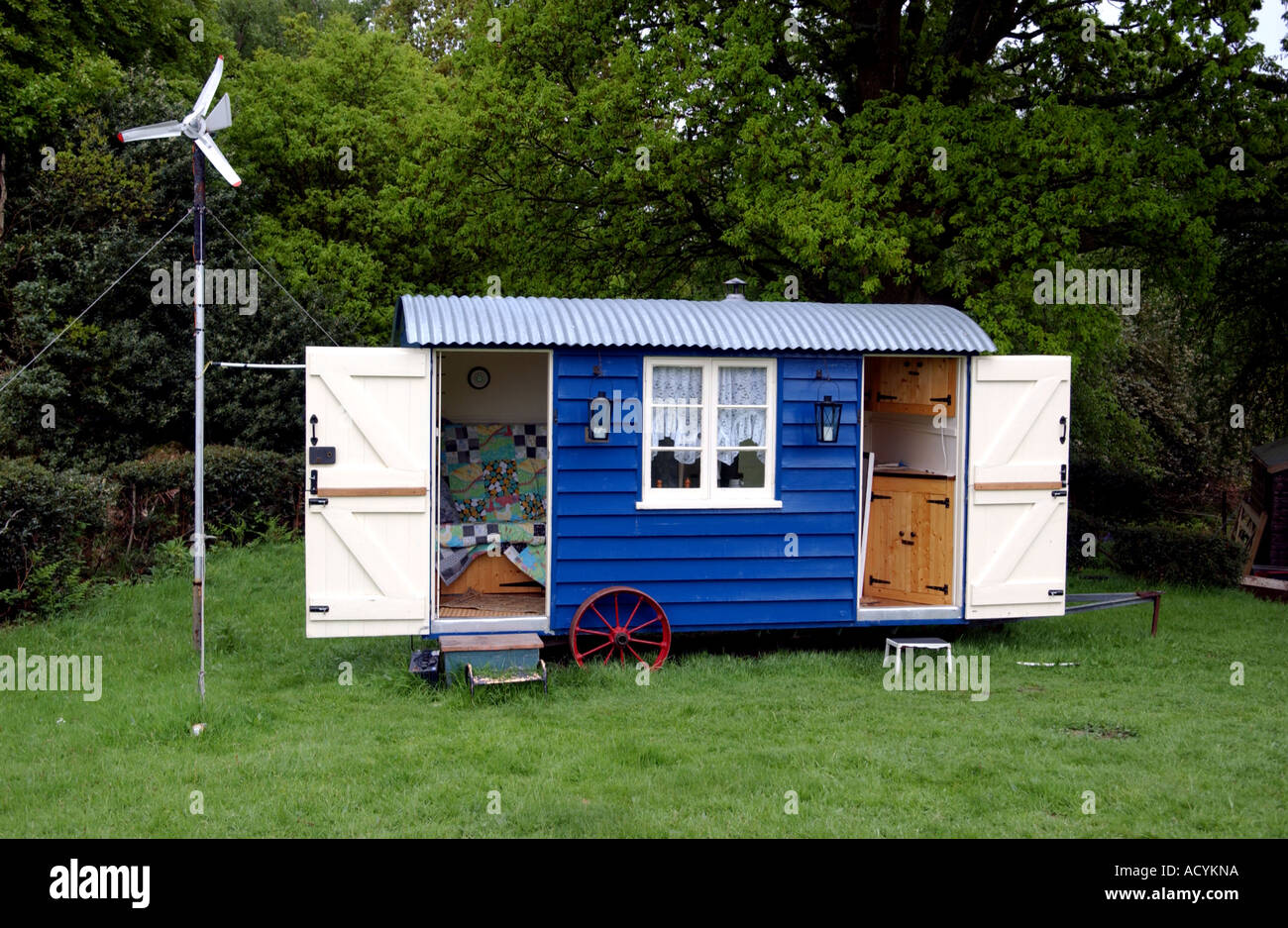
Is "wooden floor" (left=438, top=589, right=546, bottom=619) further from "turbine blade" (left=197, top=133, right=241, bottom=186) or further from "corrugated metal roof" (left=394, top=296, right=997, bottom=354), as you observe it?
"turbine blade" (left=197, top=133, right=241, bottom=186)

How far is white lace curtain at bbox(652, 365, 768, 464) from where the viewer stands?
34.6 feet

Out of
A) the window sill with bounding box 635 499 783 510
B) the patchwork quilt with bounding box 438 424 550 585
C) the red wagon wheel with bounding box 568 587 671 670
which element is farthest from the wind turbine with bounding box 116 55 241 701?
the window sill with bounding box 635 499 783 510

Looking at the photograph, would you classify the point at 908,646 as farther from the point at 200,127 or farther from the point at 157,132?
the point at 157,132

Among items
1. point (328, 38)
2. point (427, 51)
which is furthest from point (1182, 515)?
point (427, 51)

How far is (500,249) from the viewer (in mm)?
18125

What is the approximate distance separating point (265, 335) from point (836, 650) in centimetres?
1258

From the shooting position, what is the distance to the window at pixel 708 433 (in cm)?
1053

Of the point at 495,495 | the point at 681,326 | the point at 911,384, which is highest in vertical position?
the point at 681,326

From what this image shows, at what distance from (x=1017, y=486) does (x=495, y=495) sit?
500 centimetres

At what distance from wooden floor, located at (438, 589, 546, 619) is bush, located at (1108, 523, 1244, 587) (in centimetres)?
1015

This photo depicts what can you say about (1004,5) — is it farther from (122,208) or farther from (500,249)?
(122,208)

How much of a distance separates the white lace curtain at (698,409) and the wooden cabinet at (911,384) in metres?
1.85

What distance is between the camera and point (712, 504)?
10.6m

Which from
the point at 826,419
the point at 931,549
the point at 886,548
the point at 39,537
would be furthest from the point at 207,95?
the point at 931,549
